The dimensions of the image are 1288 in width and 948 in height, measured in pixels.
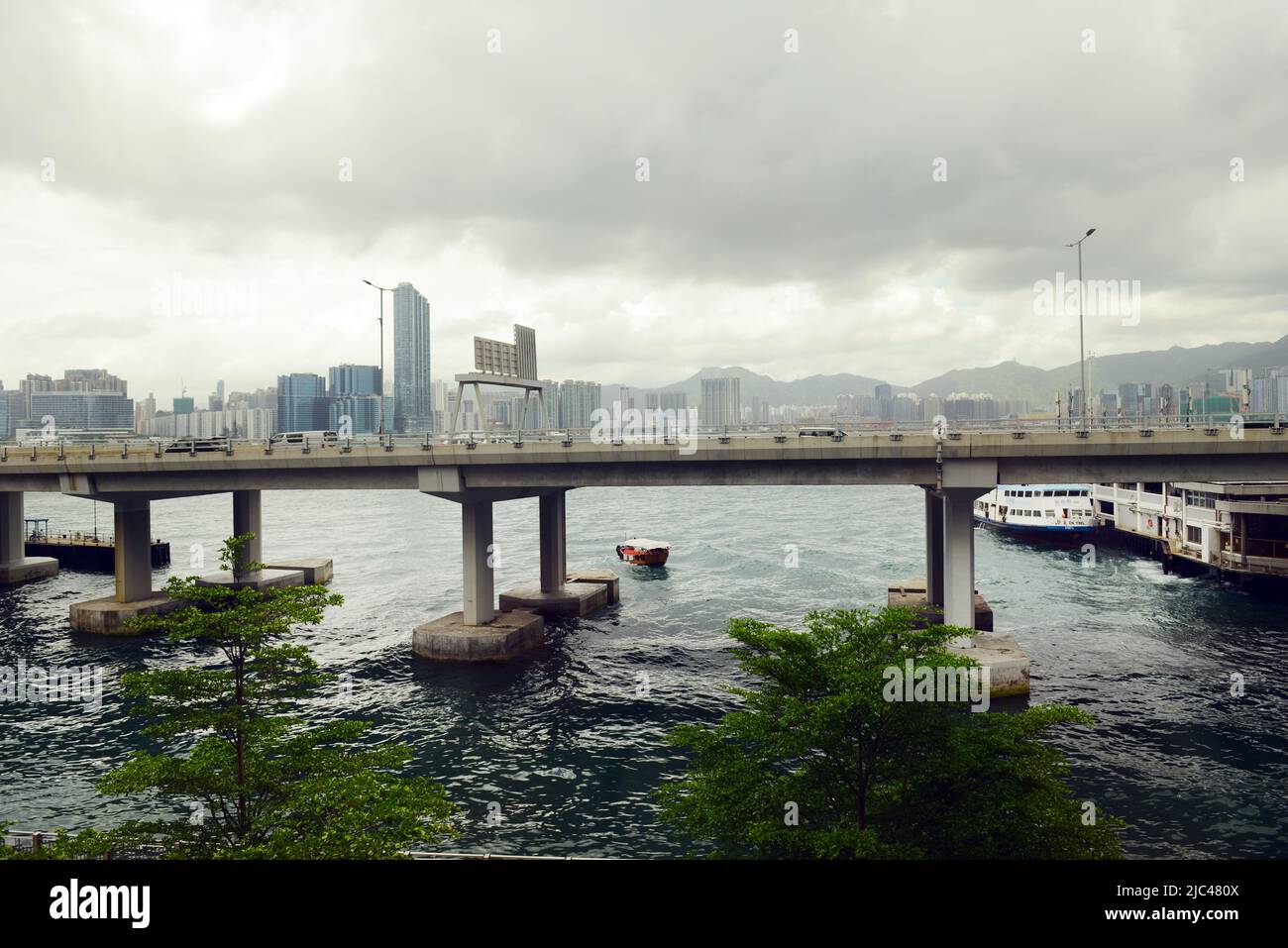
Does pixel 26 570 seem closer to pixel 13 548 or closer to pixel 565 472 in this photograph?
pixel 13 548

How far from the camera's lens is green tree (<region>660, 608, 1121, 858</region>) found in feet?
51.6

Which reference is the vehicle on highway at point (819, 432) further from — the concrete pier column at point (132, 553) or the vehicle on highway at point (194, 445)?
the concrete pier column at point (132, 553)

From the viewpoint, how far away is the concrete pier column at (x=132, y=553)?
53062 millimetres

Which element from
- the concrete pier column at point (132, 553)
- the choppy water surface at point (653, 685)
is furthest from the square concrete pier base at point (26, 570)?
the concrete pier column at point (132, 553)

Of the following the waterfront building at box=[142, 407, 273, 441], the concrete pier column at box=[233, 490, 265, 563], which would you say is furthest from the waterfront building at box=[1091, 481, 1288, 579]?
the waterfront building at box=[142, 407, 273, 441]

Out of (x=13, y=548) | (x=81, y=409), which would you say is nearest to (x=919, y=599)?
(x=13, y=548)

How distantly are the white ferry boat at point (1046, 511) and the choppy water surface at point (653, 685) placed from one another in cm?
322

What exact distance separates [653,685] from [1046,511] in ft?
208

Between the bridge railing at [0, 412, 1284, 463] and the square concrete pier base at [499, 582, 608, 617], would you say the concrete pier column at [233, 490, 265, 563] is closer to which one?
the bridge railing at [0, 412, 1284, 463]
